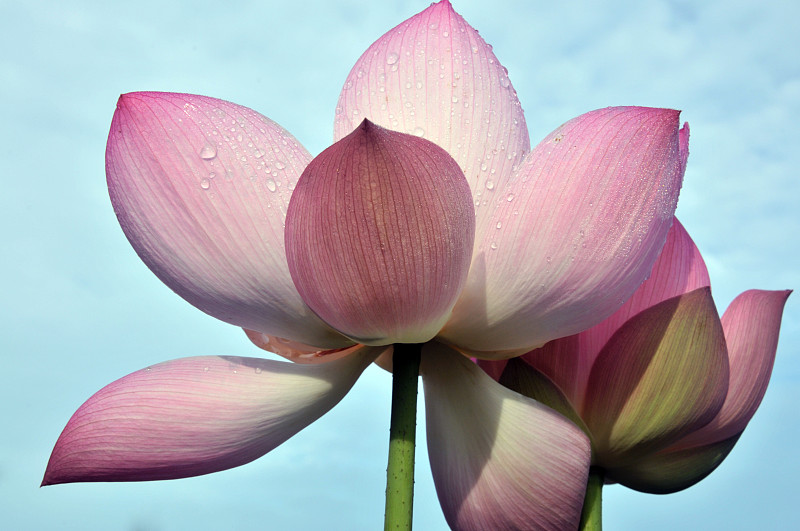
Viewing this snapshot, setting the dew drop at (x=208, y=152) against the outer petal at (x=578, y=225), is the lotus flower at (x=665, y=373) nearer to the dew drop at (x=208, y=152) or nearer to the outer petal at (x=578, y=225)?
the outer petal at (x=578, y=225)

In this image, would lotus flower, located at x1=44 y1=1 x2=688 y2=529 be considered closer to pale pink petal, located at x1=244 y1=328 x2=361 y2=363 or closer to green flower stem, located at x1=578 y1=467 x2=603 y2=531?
pale pink petal, located at x1=244 y1=328 x2=361 y2=363

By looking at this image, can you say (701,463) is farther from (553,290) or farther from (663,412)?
(553,290)

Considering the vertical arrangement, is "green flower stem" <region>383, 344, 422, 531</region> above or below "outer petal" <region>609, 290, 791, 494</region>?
below

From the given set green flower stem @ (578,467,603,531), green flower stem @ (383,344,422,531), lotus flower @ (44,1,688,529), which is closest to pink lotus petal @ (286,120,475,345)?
lotus flower @ (44,1,688,529)

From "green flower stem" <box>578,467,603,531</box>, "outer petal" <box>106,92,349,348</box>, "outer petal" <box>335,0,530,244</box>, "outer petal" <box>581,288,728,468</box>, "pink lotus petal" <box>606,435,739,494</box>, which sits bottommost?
"green flower stem" <box>578,467,603,531</box>

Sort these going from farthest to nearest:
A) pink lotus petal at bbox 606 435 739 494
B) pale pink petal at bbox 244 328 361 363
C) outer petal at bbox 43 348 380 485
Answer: pink lotus petal at bbox 606 435 739 494, pale pink petal at bbox 244 328 361 363, outer petal at bbox 43 348 380 485

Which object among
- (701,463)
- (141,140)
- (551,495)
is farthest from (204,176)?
(701,463)

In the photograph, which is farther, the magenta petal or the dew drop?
the magenta petal

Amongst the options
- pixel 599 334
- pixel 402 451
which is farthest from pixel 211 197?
pixel 599 334
